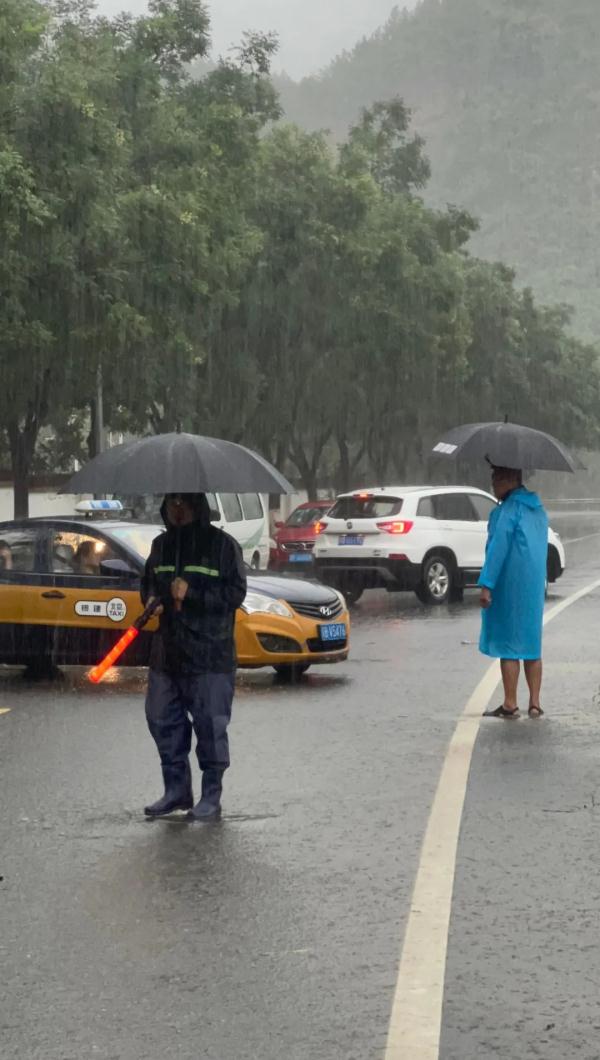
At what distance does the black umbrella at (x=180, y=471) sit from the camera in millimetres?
8352

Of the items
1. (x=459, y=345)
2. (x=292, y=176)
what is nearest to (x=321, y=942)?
(x=292, y=176)

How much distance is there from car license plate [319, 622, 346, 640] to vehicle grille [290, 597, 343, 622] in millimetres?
60

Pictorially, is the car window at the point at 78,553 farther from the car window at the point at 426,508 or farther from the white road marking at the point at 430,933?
the car window at the point at 426,508

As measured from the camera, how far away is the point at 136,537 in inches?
593

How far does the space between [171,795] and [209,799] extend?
17 cm

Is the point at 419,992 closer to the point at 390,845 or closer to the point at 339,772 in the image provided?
the point at 390,845

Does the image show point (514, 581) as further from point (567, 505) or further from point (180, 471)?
point (567, 505)

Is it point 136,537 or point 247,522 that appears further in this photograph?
point 247,522

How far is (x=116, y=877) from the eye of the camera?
693 cm

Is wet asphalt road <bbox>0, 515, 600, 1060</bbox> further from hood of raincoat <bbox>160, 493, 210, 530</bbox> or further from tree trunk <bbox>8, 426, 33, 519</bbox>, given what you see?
tree trunk <bbox>8, 426, 33, 519</bbox>

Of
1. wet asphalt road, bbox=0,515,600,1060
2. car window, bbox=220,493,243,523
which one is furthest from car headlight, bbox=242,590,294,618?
car window, bbox=220,493,243,523

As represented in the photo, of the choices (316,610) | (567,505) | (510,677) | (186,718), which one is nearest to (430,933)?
(186,718)

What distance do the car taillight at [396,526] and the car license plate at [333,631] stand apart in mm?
9556

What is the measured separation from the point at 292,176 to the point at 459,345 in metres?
10.8
